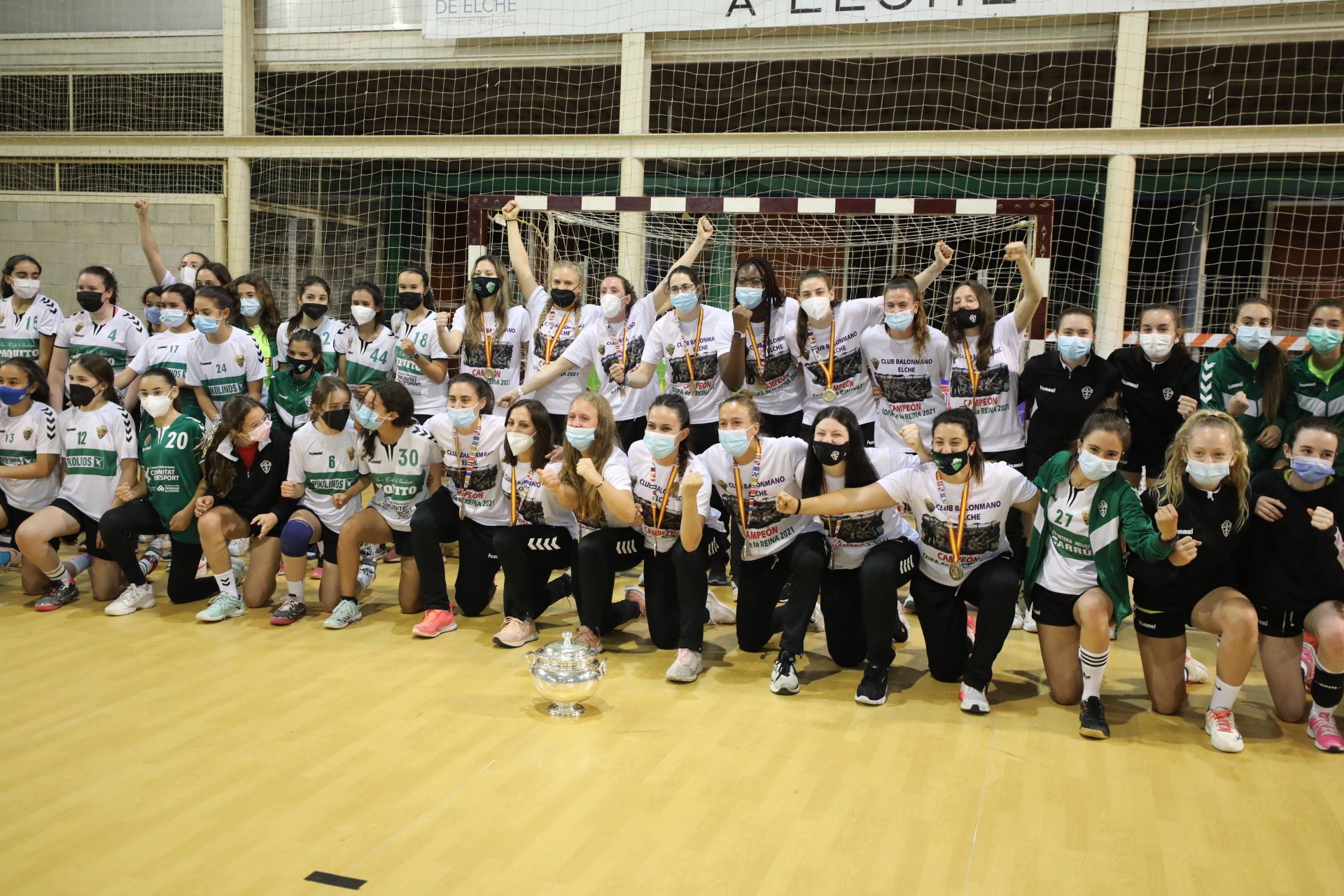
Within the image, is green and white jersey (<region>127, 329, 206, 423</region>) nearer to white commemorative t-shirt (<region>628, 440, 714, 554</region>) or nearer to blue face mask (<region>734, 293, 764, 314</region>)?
white commemorative t-shirt (<region>628, 440, 714, 554</region>)

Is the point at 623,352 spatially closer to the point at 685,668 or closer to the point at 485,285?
the point at 485,285

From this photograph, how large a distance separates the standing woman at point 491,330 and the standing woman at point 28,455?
2180 mm

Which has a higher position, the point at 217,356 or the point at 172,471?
the point at 217,356

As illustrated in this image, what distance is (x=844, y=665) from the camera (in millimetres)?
4992

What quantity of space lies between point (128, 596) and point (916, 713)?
3.98m

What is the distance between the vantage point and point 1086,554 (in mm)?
4402

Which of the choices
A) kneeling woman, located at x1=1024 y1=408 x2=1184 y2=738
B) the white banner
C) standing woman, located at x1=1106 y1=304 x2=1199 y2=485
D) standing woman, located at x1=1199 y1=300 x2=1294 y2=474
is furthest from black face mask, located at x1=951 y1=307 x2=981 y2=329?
the white banner

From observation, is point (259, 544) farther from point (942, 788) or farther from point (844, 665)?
point (942, 788)

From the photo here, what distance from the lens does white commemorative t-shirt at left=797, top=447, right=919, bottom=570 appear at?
15.8 ft

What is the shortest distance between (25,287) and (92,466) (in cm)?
166

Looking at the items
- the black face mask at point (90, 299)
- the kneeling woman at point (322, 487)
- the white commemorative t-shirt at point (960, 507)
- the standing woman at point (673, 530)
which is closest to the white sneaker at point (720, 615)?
the standing woman at point (673, 530)

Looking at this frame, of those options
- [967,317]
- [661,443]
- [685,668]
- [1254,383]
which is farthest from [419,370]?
[1254,383]

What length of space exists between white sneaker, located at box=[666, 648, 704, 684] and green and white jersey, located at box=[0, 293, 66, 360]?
480 centimetres

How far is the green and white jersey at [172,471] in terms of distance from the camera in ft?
18.7
